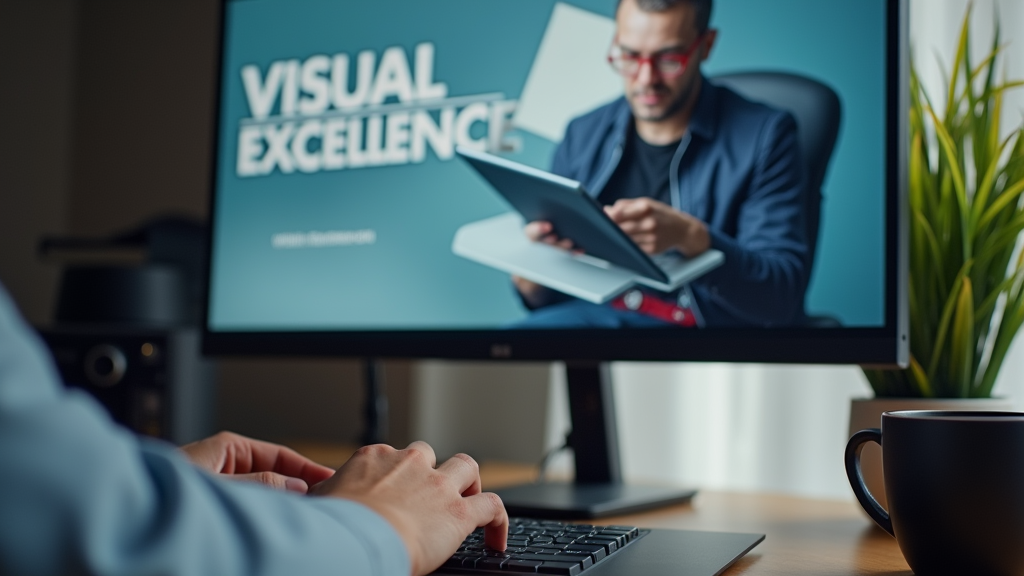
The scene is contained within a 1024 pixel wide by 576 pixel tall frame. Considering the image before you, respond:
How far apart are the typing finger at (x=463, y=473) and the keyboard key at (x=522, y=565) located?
5cm

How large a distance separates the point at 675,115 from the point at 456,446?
2.63 feet

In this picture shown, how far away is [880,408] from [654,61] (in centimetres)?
37

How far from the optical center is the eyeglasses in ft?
2.87

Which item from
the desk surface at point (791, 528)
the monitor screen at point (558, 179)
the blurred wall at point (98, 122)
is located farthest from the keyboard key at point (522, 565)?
the blurred wall at point (98, 122)

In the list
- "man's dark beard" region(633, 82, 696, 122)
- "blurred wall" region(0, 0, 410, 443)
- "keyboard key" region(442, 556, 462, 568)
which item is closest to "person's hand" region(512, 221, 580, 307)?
"man's dark beard" region(633, 82, 696, 122)

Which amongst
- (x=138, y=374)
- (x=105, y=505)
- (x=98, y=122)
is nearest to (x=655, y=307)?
(x=105, y=505)

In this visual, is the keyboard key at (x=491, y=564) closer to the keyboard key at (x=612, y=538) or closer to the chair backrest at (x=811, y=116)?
the keyboard key at (x=612, y=538)

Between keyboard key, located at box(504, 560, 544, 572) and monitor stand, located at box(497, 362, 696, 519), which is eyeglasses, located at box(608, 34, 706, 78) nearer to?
monitor stand, located at box(497, 362, 696, 519)

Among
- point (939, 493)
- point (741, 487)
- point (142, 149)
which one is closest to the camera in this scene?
point (939, 493)

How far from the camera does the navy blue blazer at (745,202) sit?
81 centimetres

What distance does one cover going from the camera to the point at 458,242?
0.96 meters

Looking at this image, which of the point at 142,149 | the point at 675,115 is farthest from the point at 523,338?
the point at 142,149

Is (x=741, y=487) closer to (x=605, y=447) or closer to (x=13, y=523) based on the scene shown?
(x=605, y=447)

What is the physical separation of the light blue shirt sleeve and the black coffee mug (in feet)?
1.10
